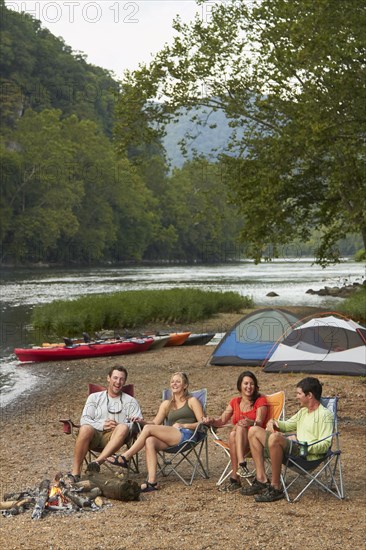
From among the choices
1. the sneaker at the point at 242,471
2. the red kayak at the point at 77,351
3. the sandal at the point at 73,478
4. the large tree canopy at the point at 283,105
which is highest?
the large tree canopy at the point at 283,105

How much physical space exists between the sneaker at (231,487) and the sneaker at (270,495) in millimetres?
364

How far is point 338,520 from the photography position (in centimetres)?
698

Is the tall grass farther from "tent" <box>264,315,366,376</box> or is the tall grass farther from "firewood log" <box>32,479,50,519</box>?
"firewood log" <box>32,479,50,519</box>

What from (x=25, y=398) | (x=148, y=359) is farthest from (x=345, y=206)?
(x=25, y=398)

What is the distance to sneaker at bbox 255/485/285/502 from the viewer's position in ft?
24.4

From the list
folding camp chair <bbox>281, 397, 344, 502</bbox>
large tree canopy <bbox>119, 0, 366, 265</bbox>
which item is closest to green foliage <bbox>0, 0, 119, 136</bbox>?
large tree canopy <bbox>119, 0, 366, 265</bbox>

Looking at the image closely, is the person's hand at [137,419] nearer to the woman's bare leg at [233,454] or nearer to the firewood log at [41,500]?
the woman's bare leg at [233,454]

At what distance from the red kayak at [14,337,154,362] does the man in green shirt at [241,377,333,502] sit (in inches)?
501

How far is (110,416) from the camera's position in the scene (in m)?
8.42

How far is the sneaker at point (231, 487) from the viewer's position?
25.6ft

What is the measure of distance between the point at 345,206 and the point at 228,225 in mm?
94785

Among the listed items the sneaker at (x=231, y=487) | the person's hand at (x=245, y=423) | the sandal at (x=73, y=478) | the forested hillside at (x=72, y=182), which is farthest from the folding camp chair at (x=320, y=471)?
the forested hillside at (x=72, y=182)

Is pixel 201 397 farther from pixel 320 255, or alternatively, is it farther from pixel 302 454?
pixel 320 255

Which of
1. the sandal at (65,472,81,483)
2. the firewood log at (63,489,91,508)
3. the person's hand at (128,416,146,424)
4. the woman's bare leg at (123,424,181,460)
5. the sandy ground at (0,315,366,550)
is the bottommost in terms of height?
the sandy ground at (0,315,366,550)
